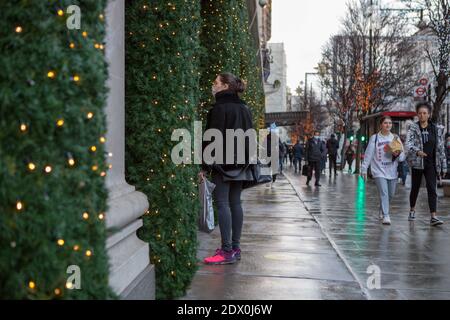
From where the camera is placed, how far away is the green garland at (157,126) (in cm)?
473

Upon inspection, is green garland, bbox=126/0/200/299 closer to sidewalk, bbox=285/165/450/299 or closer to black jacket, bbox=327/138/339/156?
sidewalk, bbox=285/165/450/299

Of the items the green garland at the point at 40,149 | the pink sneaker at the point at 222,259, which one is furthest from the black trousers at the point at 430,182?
the green garland at the point at 40,149

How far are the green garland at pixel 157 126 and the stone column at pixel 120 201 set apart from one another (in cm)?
33

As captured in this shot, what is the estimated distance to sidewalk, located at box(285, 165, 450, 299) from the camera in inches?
211

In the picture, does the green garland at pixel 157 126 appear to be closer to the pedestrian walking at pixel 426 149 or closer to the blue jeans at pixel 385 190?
the blue jeans at pixel 385 190

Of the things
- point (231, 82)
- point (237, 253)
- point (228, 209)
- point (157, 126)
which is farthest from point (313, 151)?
point (157, 126)

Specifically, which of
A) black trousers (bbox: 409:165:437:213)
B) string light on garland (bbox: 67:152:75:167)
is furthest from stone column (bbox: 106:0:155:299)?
black trousers (bbox: 409:165:437:213)

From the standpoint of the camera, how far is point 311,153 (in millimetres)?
20484

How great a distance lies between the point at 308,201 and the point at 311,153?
22.5 feet

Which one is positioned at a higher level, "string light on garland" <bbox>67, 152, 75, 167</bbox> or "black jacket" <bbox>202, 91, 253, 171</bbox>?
"black jacket" <bbox>202, 91, 253, 171</bbox>

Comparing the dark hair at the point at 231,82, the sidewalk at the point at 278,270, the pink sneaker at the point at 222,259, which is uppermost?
the dark hair at the point at 231,82

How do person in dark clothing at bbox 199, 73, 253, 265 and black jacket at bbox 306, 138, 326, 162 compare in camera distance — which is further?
black jacket at bbox 306, 138, 326, 162

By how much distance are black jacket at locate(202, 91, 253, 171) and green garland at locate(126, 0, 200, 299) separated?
97 centimetres

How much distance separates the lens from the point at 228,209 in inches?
236
